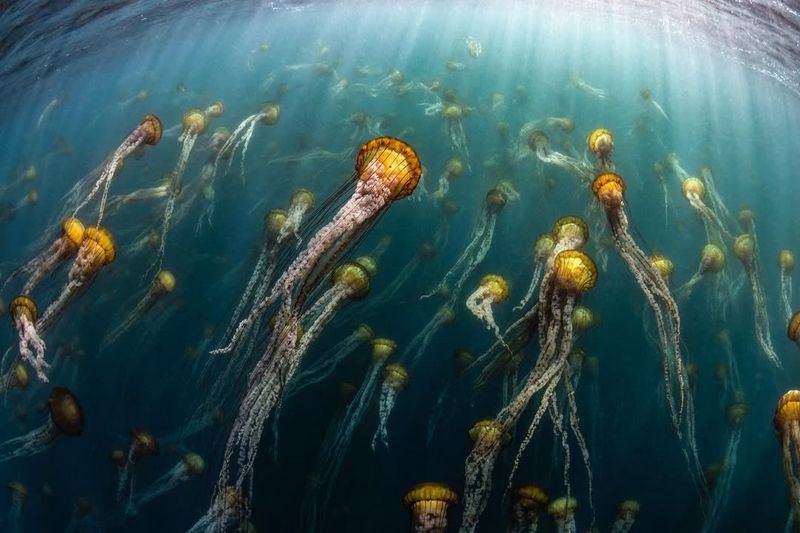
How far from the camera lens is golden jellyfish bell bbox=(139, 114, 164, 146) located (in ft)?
14.6

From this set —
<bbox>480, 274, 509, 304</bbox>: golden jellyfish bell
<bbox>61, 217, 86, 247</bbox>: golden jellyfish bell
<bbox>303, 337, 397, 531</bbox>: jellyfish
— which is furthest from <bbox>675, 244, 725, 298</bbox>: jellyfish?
<bbox>61, 217, 86, 247</bbox>: golden jellyfish bell

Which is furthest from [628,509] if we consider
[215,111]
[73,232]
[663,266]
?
[215,111]

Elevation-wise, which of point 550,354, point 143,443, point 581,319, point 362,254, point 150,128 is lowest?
point 362,254

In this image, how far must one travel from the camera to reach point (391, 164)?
275cm

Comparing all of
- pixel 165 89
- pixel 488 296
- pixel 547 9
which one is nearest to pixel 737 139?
pixel 547 9

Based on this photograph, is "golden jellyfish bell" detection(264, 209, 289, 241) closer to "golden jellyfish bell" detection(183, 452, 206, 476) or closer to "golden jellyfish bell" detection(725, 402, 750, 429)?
"golden jellyfish bell" detection(183, 452, 206, 476)

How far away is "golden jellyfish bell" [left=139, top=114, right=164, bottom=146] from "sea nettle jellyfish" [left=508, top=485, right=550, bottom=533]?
440 centimetres

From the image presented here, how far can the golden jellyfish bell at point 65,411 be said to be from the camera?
3982 millimetres

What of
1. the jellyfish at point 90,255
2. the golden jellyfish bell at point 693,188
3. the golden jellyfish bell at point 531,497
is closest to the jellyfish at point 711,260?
the golden jellyfish bell at point 693,188

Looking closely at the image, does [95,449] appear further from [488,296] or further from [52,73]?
[52,73]

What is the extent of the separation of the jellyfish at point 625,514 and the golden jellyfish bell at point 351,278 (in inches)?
134

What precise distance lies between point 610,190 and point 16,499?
7.59m

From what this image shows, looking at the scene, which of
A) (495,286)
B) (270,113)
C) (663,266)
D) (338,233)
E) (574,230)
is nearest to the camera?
(338,233)

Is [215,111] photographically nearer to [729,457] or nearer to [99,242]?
[99,242]
